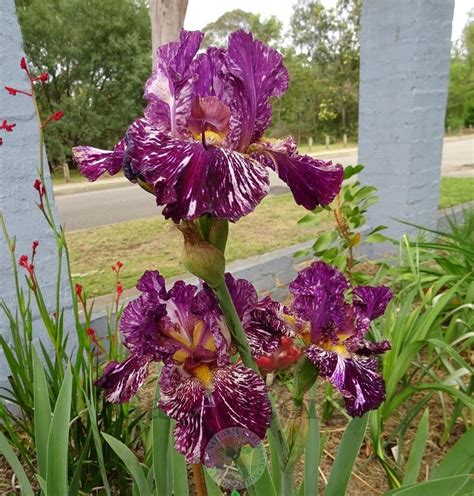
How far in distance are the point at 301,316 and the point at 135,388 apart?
0.84 ft

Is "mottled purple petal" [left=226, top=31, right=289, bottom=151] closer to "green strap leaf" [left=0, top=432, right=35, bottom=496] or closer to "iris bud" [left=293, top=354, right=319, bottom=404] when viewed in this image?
"iris bud" [left=293, top=354, right=319, bottom=404]

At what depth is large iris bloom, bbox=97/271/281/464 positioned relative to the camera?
1.63 ft

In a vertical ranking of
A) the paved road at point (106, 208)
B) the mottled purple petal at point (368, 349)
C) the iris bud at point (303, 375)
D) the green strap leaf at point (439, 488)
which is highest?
the mottled purple petal at point (368, 349)

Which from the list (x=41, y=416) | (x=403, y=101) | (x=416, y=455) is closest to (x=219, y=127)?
(x=41, y=416)

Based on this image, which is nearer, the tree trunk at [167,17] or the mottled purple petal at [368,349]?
the mottled purple petal at [368,349]

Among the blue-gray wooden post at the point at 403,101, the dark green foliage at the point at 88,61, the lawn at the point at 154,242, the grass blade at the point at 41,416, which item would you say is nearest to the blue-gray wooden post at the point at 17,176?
the grass blade at the point at 41,416

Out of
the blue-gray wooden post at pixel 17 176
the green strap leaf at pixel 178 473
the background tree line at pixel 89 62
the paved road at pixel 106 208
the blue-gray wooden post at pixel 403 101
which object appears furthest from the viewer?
the background tree line at pixel 89 62

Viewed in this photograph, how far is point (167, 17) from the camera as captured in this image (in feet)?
14.3

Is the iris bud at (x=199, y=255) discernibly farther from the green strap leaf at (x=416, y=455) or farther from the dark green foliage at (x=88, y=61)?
the dark green foliage at (x=88, y=61)

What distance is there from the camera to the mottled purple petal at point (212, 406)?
1.60 ft

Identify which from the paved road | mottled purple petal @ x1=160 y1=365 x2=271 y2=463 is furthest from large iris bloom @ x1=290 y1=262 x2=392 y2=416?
the paved road

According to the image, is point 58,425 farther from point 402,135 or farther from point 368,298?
point 402,135

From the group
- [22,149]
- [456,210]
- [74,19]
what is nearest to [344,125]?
[74,19]

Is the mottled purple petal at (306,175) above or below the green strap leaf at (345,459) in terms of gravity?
above
